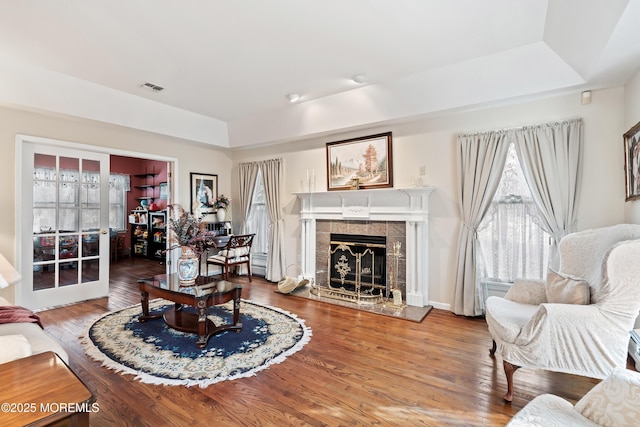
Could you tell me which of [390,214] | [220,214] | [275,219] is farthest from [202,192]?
[390,214]

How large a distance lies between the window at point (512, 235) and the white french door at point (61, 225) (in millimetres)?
5196

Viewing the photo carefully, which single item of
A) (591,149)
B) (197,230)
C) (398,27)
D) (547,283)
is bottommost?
(547,283)

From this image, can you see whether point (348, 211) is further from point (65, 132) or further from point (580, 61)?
point (65, 132)

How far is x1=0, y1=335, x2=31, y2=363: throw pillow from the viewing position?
1.32 metres

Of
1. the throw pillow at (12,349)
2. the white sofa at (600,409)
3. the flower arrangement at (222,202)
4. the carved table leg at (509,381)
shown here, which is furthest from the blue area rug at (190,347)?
the flower arrangement at (222,202)

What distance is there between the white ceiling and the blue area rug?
2.72 metres

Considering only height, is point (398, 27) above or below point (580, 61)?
above

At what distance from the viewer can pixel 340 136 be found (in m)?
4.63

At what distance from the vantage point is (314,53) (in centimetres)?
305

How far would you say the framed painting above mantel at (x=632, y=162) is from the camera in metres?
2.48

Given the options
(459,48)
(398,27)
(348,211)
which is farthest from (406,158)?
(398,27)

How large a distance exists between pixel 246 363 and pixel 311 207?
2749mm

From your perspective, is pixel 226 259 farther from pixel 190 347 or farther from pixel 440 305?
pixel 440 305

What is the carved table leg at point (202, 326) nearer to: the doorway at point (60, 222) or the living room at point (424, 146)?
the living room at point (424, 146)
